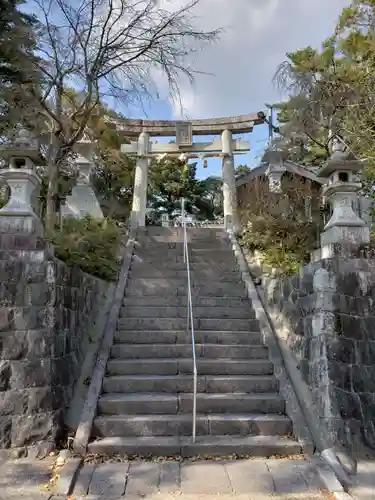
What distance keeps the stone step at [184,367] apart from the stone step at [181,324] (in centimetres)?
80

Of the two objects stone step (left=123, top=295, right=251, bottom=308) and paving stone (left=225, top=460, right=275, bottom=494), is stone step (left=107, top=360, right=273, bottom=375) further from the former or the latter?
stone step (left=123, top=295, right=251, bottom=308)

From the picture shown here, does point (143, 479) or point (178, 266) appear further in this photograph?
point (178, 266)

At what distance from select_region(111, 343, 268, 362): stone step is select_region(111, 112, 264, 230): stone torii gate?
276 inches

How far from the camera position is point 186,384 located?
4.93 meters

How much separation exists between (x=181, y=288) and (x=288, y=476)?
3768 millimetres

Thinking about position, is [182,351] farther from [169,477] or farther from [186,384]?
[169,477]

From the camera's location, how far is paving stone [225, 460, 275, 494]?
3.49 m

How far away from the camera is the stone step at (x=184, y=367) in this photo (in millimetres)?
5180

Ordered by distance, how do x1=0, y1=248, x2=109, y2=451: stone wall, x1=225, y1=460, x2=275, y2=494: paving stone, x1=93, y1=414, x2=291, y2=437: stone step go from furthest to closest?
x1=93, y1=414, x2=291, y2=437: stone step < x1=0, y1=248, x2=109, y2=451: stone wall < x1=225, y1=460, x2=275, y2=494: paving stone

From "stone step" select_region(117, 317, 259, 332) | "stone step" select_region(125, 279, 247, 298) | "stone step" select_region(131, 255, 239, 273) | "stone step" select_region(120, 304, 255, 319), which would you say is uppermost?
"stone step" select_region(131, 255, 239, 273)

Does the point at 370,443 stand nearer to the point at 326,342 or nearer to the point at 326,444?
the point at 326,444

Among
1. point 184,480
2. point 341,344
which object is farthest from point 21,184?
point 341,344

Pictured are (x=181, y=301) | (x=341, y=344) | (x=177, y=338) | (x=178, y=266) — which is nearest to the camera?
(x=341, y=344)

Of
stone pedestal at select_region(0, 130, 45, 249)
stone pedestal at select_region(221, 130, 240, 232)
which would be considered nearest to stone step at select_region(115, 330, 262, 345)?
stone pedestal at select_region(0, 130, 45, 249)
